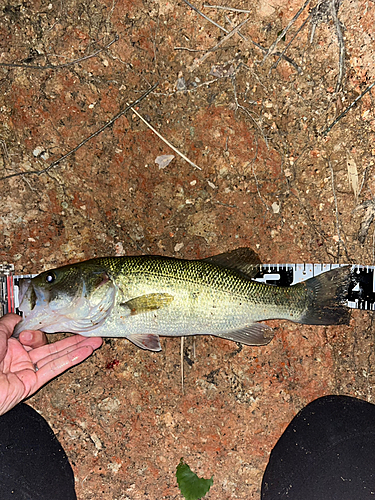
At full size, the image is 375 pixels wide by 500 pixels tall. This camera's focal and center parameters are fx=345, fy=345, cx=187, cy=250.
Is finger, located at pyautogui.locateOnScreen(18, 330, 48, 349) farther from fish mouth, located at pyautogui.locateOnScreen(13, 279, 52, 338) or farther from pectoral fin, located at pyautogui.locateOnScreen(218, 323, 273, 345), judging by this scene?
pectoral fin, located at pyautogui.locateOnScreen(218, 323, 273, 345)

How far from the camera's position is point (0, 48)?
3.36m

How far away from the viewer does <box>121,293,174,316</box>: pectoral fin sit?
2.92 meters

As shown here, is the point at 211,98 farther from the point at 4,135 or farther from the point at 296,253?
the point at 4,135

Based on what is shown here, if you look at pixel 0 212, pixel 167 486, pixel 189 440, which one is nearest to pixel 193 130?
pixel 0 212

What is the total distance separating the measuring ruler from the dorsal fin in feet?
0.87

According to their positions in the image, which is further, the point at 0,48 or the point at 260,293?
the point at 0,48

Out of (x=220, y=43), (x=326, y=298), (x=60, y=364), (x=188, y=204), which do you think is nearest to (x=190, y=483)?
(x=60, y=364)

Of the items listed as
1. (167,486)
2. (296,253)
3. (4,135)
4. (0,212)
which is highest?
(4,135)

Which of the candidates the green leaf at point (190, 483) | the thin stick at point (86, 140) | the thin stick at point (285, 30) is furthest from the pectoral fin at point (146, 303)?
the thin stick at point (285, 30)

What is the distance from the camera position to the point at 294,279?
137 inches

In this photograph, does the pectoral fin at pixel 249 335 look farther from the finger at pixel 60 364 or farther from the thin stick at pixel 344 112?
the thin stick at pixel 344 112

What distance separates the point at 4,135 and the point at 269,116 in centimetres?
265

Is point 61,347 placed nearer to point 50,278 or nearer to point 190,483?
point 50,278

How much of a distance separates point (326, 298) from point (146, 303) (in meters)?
1.66
